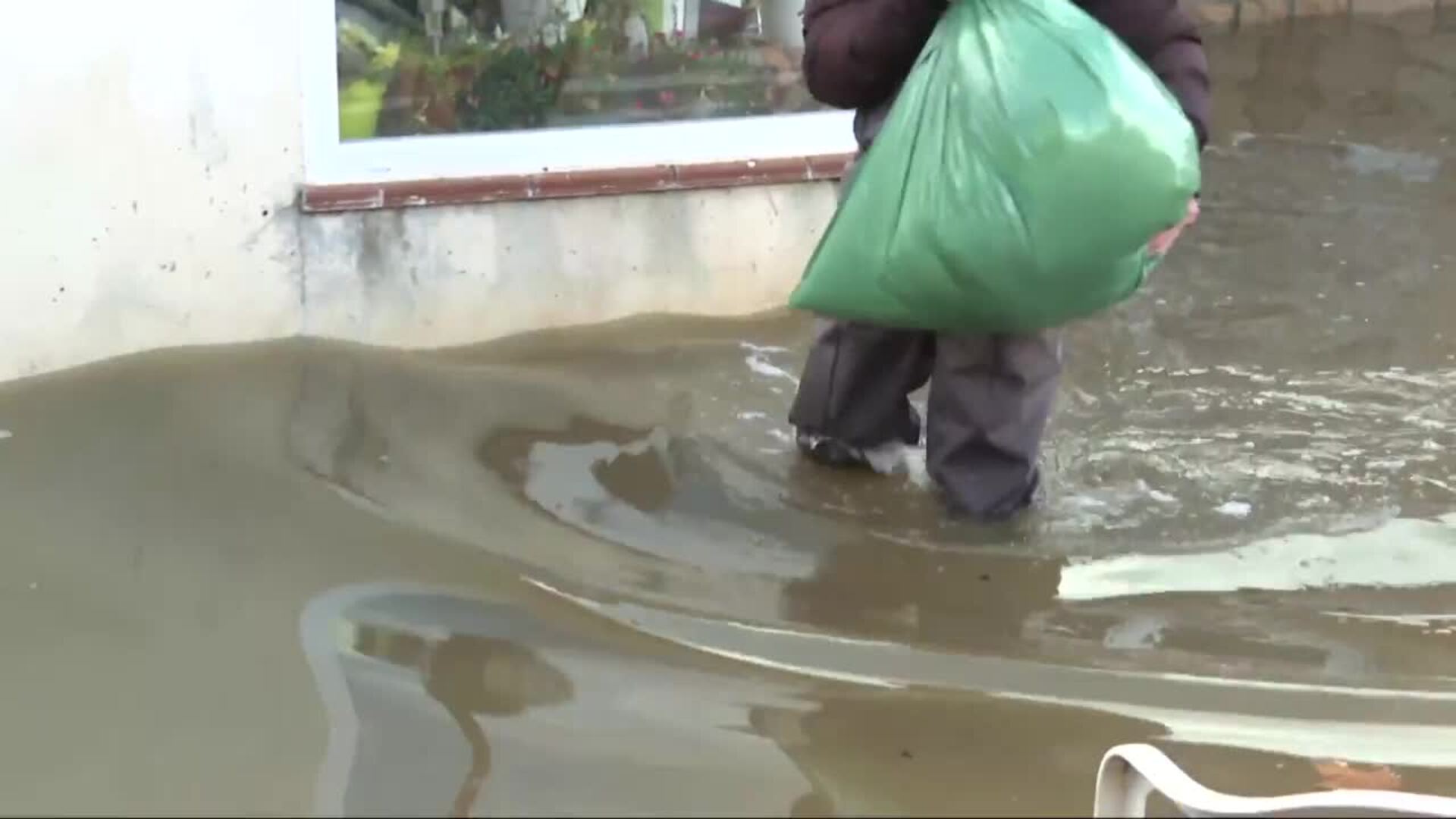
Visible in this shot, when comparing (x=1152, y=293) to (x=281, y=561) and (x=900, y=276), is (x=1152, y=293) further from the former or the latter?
(x=281, y=561)

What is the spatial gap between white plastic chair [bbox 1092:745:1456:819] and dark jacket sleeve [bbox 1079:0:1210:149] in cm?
123

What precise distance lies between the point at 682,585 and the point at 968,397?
0.59 m

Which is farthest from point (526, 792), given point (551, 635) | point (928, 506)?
point (928, 506)

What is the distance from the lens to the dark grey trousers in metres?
2.65

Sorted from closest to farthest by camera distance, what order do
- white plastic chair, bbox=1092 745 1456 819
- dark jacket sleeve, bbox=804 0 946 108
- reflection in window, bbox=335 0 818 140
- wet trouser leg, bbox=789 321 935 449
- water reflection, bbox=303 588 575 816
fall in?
1. white plastic chair, bbox=1092 745 1456 819
2. water reflection, bbox=303 588 575 816
3. dark jacket sleeve, bbox=804 0 946 108
4. wet trouser leg, bbox=789 321 935 449
5. reflection in window, bbox=335 0 818 140

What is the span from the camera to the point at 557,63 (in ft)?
11.7

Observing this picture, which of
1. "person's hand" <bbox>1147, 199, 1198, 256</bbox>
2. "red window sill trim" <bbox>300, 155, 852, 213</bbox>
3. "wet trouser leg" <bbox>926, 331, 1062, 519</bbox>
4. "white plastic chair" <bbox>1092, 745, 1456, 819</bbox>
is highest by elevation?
"person's hand" <bbox>1147, 199, 1198, 256</bbox>

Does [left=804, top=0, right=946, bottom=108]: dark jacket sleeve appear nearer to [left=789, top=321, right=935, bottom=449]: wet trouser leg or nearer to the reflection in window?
[left=789, top=321, right=935, bottom=449]: wet trouser leg

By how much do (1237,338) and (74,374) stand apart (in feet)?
8.28

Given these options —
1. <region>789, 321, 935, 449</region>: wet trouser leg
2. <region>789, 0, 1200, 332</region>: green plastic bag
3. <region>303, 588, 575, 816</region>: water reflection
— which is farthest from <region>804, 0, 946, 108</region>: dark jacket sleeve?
<region>303, 588, 575, 816</region>: water reflection

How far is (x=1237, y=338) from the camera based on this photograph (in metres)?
3.69

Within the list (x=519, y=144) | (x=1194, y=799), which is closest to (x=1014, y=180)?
(x=1194, y=799)

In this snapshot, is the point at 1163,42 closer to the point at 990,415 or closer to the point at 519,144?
the point at 990,415

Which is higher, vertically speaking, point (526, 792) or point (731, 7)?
point (731, 7)
